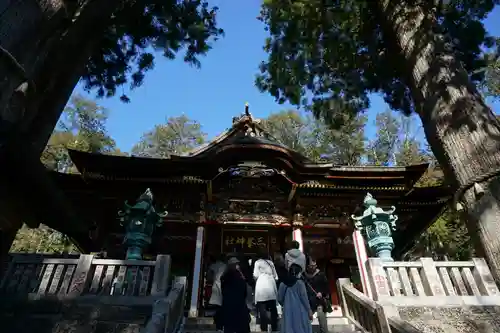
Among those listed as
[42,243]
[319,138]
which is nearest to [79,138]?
[42,243]

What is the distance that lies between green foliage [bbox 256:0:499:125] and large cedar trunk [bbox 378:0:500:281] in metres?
0.66

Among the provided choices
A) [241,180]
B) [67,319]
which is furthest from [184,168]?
[67,319]

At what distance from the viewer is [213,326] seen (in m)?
6.55

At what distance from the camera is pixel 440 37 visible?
6.22 m

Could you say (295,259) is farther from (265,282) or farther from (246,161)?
(246,161)

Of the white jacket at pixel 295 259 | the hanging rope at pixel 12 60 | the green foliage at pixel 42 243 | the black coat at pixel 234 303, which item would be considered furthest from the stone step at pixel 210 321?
the green foliage at pixel 42 243

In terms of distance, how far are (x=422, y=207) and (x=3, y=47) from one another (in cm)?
1071

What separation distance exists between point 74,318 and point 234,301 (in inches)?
90.1

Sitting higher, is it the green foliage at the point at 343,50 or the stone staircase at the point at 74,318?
the green foliage at the point at 343,50

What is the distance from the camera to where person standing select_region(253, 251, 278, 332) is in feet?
17.7

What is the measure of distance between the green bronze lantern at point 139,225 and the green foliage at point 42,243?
42.2ft

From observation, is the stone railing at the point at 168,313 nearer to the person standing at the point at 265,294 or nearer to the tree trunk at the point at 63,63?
the person standing at the point at 265,294

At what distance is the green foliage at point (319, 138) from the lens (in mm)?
22453

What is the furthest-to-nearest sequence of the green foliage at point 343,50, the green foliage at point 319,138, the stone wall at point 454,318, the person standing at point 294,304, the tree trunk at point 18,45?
the green foliage at point 319,138 < the green foliage at point 343,50 < the stone wall at point 454,318 < the person standing at point 294,304 < the tree trunk at point 18,45
